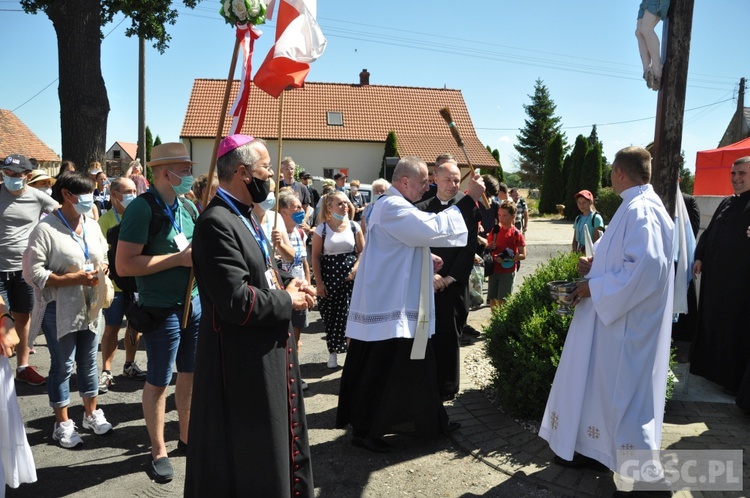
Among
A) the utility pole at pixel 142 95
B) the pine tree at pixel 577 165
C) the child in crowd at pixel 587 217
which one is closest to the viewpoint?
the child in crowd at pixel 587 217

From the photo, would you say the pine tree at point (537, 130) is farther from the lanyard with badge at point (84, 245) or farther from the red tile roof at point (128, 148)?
the lanyard with badge at point (84, 245)

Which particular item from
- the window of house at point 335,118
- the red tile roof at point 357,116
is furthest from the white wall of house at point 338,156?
the window of house at point 335,118

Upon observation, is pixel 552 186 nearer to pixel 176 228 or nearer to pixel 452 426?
pixel 452 426

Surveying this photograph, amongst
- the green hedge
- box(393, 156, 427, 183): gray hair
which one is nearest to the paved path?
the green hedge

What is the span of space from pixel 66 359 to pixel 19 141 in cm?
4569

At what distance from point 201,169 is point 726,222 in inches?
1214

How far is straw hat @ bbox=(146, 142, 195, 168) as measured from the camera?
3.95 metres

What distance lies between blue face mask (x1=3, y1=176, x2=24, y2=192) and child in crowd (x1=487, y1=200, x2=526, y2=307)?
583 centimetres

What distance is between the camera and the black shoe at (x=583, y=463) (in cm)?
396

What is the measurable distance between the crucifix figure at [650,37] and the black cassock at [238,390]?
378cm

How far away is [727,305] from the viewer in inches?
215

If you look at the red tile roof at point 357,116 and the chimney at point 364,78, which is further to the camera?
the chimney at point 364,78

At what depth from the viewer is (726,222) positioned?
561 centimetres

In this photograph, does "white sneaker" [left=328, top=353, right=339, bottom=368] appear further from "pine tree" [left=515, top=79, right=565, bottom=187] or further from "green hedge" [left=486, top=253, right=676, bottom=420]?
"pine tree" [left=515, top=79, right=565, bottom=187]
